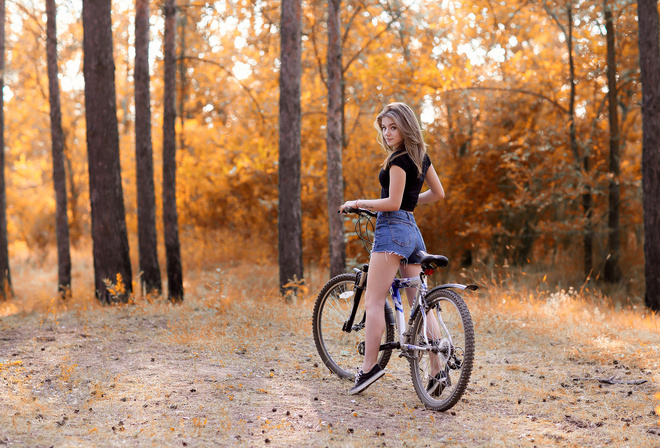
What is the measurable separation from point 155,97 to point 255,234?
6.59 metres

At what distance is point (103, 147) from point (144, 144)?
2.81 meters

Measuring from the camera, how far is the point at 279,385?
503 centimetres

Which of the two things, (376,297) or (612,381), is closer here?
(376,297)

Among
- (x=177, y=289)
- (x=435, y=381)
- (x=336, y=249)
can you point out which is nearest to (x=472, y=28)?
(x=336, y=249)

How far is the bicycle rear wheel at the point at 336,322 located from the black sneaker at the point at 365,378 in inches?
9.4

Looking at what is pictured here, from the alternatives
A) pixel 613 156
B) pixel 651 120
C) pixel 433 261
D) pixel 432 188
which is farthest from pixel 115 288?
pixel 613 156

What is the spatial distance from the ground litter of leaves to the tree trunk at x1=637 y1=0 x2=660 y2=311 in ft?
10.0

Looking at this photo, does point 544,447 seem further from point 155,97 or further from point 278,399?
point 155,97

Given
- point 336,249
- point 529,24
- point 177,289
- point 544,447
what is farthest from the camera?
point 529,24

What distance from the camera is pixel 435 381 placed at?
450cm

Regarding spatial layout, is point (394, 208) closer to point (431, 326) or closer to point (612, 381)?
point (431, 326)

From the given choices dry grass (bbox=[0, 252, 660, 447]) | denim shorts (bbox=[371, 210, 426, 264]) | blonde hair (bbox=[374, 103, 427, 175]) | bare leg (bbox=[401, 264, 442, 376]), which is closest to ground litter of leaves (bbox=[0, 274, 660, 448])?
dry grass (bbox=[0, 252, 660, 447])

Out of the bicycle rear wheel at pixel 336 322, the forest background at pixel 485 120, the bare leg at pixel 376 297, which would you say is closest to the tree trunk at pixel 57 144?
the forest background at pixel 485 120

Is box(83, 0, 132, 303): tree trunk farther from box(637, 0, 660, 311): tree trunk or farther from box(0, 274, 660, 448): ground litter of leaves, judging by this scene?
box(637, 0, 660, 311): tree trunk
